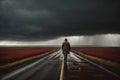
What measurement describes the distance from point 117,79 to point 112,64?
8.58 metres

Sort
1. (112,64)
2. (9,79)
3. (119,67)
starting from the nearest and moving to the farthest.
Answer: (9,79) < (119,67) < (112,64)

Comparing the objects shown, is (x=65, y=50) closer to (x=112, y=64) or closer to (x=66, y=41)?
(x=66, y=41)

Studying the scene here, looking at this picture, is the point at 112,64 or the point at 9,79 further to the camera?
the point at 112,64

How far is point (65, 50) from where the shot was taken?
1939 centimetres

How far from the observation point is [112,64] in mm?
19062

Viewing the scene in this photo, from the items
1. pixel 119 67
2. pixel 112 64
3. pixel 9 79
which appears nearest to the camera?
pixel 9 79

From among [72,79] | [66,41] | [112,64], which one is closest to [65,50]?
[66,41]

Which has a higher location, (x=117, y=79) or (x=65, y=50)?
(x=65, y=50)

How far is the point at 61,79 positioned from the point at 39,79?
1151mm

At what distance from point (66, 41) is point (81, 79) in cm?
861

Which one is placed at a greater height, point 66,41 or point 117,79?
point 66,41

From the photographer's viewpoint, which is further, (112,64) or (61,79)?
(112,64)

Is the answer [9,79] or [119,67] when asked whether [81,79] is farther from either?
[119,67]

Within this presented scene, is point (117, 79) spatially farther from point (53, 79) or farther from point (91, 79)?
point (53, 79)
